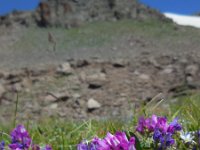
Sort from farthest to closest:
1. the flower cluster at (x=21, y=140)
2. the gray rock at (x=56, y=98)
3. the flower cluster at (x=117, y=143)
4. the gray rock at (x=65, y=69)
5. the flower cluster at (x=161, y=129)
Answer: the gray rock at (x=65, y=69) → the gray rock at (x=56, y=98) → the flower cluster at (x=21, y=140) → the flower cluster at (x=161, y=129) → the flower cluster at (x=117, y=143)

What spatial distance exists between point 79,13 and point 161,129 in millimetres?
16553

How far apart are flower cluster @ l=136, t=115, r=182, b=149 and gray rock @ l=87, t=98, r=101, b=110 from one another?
723 cm

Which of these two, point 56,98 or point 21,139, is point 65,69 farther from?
point 21,139

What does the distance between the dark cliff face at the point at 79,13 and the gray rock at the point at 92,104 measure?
7721 millimetres

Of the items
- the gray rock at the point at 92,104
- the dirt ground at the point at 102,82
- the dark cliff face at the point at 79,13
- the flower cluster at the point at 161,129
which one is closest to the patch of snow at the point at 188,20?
the dark cliff face at the point at 79,13

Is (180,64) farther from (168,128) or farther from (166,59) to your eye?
(168,128)

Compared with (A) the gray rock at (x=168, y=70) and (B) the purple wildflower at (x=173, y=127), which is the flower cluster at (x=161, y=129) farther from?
(A) the gray rock at (x=168, y=70)

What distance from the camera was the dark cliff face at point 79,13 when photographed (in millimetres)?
16703

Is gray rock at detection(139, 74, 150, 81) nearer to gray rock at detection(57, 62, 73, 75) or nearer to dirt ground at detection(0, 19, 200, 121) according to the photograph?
dirt ground at detection(0, 19, 200, 121)

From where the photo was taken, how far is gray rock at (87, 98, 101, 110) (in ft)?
28.6

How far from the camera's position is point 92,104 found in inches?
349

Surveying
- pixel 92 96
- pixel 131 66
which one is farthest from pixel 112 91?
pixel 131 66

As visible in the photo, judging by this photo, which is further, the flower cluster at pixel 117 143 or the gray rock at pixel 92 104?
the gray rock at pixel 92 104

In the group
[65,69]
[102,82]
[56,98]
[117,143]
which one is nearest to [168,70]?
[102,82]
